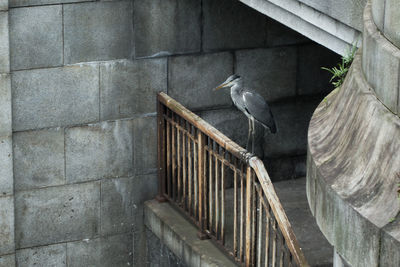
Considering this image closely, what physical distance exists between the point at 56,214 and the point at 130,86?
1.63m

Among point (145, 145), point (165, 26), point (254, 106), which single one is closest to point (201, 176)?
point (254, 106)

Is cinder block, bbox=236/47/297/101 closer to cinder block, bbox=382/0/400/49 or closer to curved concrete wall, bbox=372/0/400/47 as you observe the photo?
curved concrete wall, bbox=372/0/400/47

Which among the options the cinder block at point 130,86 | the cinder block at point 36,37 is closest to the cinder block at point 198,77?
the cinder block at point 130,86

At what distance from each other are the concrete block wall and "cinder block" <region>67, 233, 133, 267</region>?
0.04ft

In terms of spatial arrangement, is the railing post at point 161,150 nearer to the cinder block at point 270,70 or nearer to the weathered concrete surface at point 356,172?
the cinder block at point 270,70

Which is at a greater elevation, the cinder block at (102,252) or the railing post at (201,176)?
the railing post at (201,176)

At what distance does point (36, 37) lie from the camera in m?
10.1

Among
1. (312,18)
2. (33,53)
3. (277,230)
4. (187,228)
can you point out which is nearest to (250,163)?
(277,230)

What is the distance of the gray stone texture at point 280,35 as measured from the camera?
37.0ft

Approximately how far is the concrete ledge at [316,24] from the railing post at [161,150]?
2.40 metres

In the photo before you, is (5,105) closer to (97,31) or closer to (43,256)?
(97,31)

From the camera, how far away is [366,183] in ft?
19.1

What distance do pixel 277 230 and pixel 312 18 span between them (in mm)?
1865

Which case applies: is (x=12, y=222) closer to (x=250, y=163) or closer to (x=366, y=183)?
(x=250, y=163)
